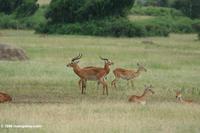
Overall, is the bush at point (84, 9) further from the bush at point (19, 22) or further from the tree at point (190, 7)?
the tree at point (190, 7)

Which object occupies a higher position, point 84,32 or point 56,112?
point 56,112

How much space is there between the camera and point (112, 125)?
13.0 metres

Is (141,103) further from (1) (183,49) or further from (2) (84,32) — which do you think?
(2) (84,32)

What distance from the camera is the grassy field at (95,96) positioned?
13242 millimetres

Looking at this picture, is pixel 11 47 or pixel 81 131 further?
pixel 11 47

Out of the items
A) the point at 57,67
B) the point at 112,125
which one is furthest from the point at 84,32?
the point at 112,125

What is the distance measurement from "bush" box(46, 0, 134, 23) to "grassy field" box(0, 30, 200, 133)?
2119cm

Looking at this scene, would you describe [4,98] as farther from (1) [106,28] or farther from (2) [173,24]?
(2) [173,24]

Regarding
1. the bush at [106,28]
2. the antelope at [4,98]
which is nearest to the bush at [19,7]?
the bush at [106,28]

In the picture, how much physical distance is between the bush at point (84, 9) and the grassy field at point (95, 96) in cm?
2119

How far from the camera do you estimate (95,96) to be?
18.2 meters

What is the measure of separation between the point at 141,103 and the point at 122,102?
64cm

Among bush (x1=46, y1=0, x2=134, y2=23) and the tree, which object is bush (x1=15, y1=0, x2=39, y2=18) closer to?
bush (x1=46, y1=0, x2=134, y2=23)

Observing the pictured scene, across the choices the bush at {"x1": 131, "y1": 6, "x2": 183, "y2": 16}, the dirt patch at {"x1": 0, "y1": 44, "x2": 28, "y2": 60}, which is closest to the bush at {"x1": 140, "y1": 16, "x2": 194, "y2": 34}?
the bush at {"x1": 131, "y1": 6, "x2": 183, "y2": 16}
